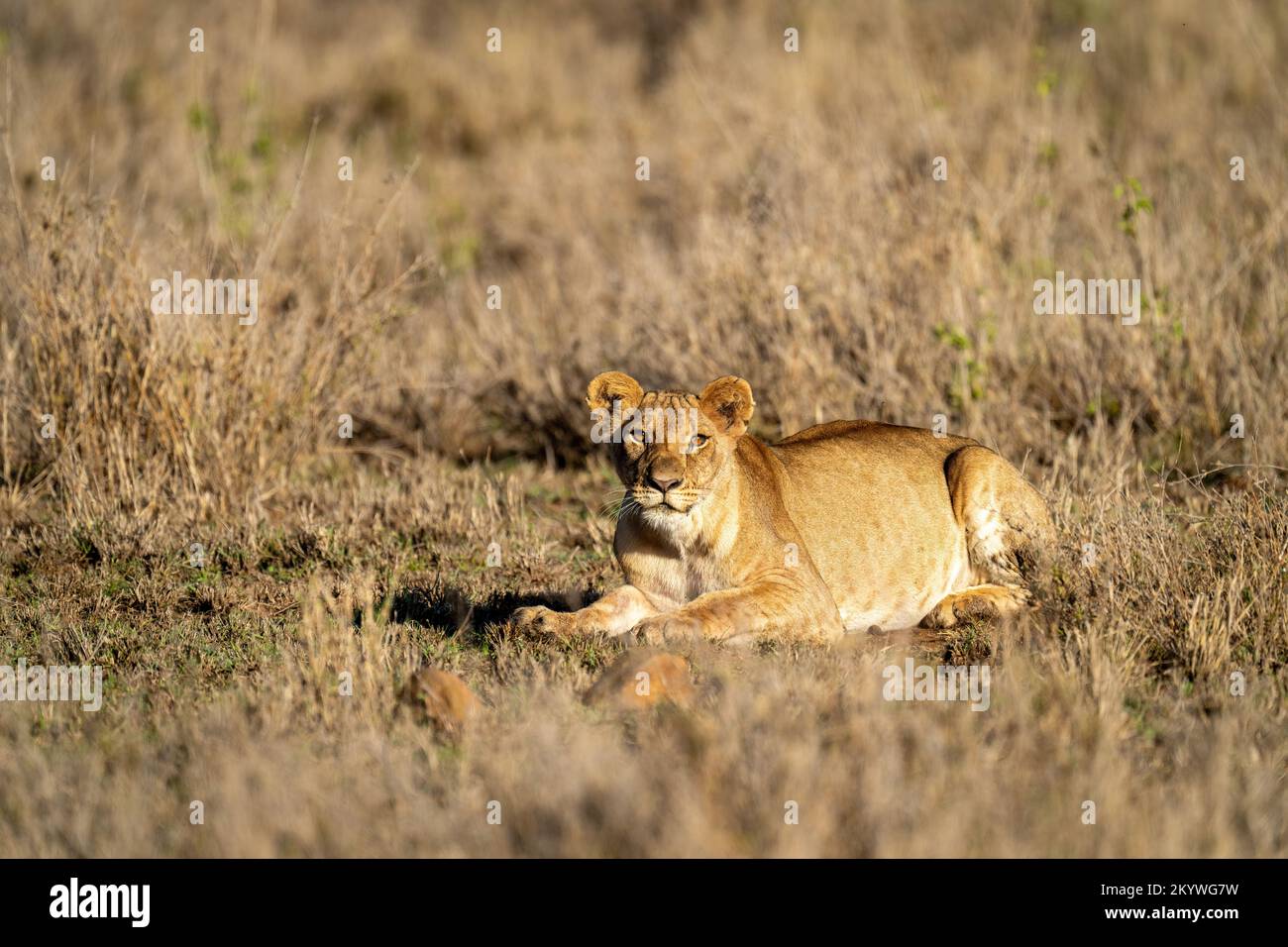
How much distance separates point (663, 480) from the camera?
538cm

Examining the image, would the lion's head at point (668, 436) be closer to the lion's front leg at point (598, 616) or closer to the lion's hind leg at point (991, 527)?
the lion's front leg at point (598, 616)

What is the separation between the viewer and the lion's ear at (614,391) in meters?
5.65

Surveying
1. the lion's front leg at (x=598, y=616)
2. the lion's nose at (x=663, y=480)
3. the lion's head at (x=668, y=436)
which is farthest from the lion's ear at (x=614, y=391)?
the lion's front leg at (x=598, y=616)

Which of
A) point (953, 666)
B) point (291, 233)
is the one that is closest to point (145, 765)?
point (953, 666)

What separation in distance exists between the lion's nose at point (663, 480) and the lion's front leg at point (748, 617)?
0.47 m

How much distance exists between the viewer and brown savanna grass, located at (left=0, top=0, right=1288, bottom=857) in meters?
4.05

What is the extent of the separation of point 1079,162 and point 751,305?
3.53 meters

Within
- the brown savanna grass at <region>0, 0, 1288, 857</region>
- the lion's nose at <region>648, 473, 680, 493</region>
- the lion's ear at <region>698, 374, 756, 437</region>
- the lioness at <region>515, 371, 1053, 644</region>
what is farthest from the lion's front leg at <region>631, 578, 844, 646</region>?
the lion's ear at <region>698, 374, 756, 437</region>

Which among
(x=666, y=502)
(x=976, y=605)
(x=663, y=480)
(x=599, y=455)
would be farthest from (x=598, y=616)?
(x=599, y=455)

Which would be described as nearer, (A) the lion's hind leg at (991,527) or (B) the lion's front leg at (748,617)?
(B) the lion's front leg at (748,617)

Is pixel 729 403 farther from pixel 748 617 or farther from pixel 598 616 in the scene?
pixel 598 616

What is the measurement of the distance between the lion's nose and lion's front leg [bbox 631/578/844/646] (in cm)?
47

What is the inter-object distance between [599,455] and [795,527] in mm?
3241

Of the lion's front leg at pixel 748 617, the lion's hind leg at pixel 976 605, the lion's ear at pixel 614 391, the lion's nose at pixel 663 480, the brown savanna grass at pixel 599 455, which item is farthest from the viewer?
the lion's hind leg at pixel 976 605
